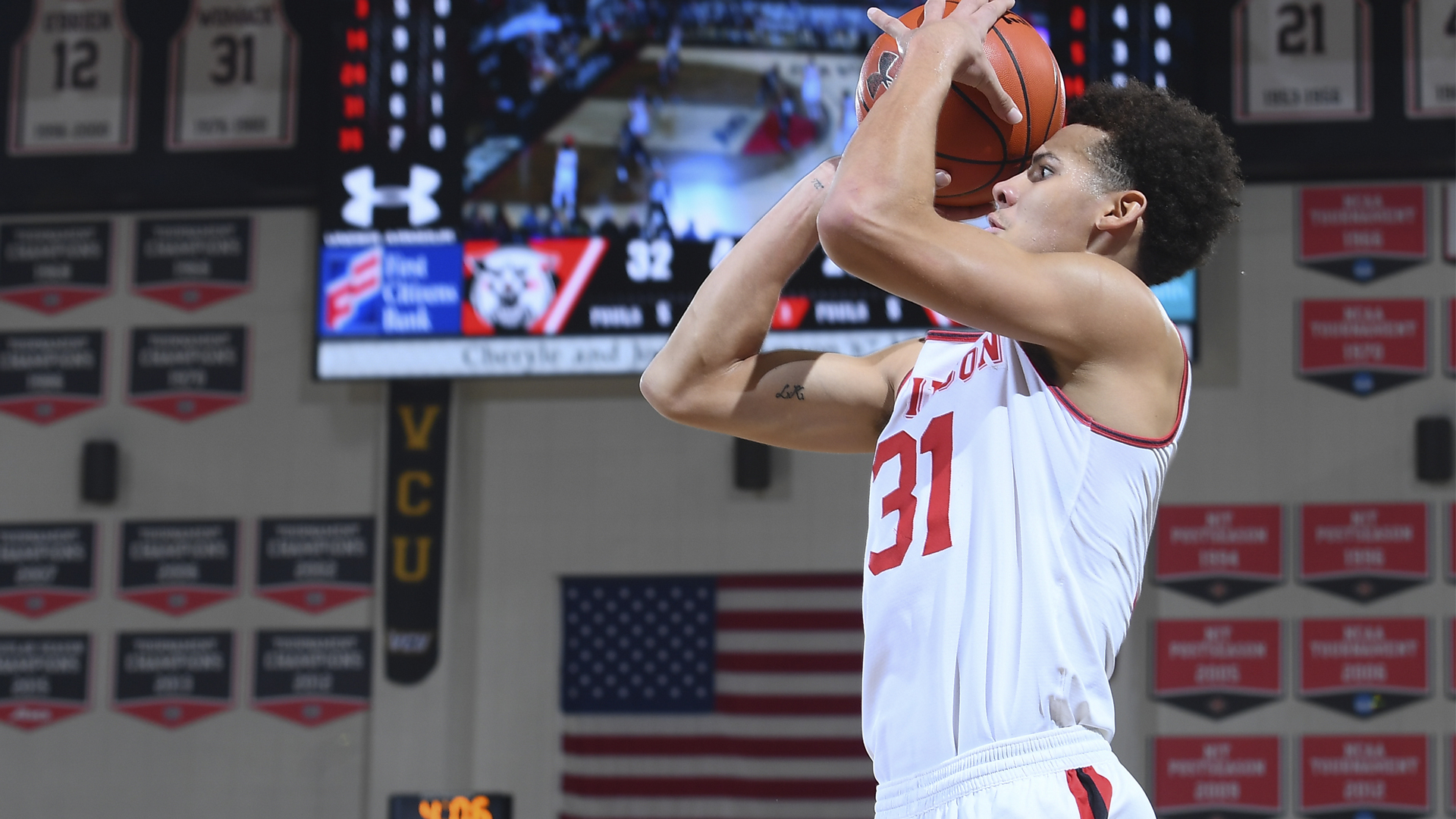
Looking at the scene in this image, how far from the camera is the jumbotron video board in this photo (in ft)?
18.0

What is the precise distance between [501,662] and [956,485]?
4935 millimetres

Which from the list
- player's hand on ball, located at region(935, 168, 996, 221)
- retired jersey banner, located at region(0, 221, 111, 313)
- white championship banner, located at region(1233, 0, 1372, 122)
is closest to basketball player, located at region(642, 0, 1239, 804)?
player's hand on ball, located at region(935, 168, 996, 221)

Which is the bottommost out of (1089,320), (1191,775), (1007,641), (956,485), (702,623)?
(1191,775)

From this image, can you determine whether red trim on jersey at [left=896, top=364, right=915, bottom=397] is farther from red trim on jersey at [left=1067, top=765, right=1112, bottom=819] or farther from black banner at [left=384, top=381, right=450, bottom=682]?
black banner at [left=384, top=381, right=450, bottom=682]

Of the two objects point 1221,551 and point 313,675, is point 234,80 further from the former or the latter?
point 1221,551

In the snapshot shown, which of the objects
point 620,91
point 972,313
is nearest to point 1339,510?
point 620,91

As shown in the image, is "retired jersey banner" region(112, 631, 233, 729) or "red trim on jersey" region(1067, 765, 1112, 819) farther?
"retired jersey banner" region(112, 631, 233, 729)

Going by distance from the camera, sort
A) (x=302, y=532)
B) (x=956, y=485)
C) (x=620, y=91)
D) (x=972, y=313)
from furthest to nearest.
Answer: (x=302, y=532), (x=620, y=91), (x=956, y=485), (x=972, y=313)

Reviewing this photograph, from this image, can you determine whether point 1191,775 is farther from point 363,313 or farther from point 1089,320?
point 1089,320

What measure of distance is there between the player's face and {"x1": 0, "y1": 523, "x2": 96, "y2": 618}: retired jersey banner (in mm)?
5921

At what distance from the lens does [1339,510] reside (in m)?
6.02

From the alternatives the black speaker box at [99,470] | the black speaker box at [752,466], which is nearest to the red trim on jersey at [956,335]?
the black speaker box at [752,466]

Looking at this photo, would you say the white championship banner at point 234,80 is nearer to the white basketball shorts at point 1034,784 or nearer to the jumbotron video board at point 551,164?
the jumbotron video board at point 551,164

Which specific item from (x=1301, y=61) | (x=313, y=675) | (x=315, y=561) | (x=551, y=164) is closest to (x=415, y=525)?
(x=315, y=561)
